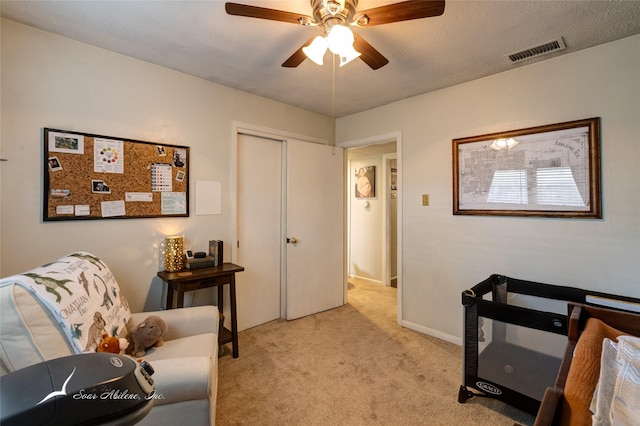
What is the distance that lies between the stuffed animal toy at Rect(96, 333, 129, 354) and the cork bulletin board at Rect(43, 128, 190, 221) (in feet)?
3.32

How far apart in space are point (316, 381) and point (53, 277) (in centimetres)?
168

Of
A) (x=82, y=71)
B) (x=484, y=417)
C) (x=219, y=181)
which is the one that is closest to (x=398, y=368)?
(x=484, y=417)

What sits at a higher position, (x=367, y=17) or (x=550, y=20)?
(x=550, y=20)

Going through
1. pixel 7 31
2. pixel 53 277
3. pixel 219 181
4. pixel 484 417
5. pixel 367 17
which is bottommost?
pixel 484 417

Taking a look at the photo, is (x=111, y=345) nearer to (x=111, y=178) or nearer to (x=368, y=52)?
(x=111, y=178)

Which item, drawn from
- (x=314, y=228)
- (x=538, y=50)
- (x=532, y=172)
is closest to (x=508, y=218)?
(x=532, y=172)

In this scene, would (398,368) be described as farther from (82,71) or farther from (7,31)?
(7,31)

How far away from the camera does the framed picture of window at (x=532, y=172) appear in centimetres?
202

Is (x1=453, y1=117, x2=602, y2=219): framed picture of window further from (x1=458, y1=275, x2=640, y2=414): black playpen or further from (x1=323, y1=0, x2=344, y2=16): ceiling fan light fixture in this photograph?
(x1=323, y1=0, x2=344, y2=16): ceiling fan light fixture

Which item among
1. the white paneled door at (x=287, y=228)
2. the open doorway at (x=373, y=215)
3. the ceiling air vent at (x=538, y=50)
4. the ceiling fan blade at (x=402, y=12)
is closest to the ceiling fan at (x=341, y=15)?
the ceiling fan blade at (x=402, y=12)

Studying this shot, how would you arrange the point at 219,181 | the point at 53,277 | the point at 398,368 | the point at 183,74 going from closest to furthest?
the point at 53,277, the point at 398,368, the point at 183,74, the point at 219,181

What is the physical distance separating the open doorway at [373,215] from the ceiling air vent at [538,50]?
2.27 meters

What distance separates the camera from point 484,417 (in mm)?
1750

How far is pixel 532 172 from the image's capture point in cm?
226
